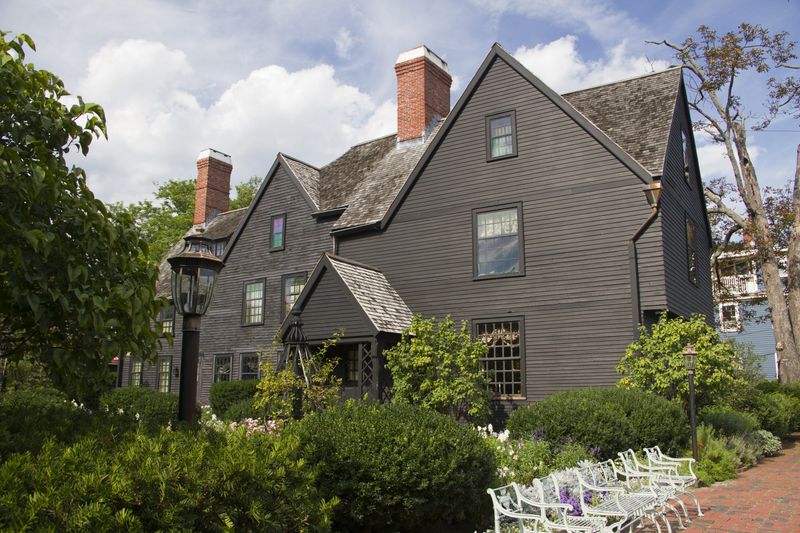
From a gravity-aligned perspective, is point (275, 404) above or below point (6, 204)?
below

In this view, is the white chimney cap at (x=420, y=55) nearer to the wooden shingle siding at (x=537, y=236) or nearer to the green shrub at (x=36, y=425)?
the wooden shingle siding at (x=537, y=236)

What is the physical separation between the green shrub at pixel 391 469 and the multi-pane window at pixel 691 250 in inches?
520

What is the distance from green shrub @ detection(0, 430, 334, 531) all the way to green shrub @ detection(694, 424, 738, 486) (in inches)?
360

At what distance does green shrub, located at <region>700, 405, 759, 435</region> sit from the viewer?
1488 cm

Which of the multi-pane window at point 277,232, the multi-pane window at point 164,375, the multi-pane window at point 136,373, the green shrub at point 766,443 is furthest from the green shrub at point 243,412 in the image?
the multi-pane window at point 136,373

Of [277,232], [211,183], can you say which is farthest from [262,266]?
[211,183]

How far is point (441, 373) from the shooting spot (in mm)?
14953

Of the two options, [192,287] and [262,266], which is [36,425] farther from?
[262,266]

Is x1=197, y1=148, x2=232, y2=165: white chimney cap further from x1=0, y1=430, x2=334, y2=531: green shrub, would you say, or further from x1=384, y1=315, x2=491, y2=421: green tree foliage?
x1=0, y1=430, x2=334, y2=531: green shrub

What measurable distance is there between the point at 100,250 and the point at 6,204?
0.83 meters

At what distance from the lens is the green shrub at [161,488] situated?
11.8ft

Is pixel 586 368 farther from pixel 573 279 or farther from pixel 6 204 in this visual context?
pixel 6 204

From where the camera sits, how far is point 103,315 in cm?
537

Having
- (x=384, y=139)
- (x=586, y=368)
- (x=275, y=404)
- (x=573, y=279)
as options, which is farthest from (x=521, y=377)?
(x=384, y=139)
